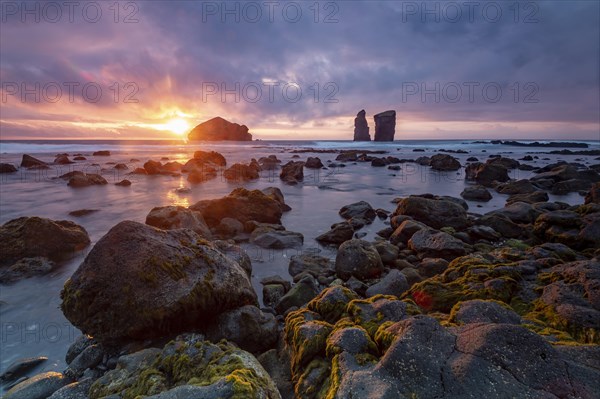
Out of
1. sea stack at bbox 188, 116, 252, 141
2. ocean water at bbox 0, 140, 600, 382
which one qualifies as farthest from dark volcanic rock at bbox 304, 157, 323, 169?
sea stack at bbox 188, 116, 252, 141

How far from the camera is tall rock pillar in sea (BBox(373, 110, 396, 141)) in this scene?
389 ft

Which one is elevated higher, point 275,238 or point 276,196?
point 276,196

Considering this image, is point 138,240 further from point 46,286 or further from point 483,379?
point 483,379

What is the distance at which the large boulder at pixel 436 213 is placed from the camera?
1022 centimetres

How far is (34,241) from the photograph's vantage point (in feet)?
25.0

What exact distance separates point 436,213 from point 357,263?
16.4 feet

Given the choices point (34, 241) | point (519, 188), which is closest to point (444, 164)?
point (519, 188)

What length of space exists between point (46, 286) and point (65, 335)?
211 centimetres

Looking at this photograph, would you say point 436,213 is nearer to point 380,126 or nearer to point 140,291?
point 140,291

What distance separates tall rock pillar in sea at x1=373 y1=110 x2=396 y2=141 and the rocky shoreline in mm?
117081

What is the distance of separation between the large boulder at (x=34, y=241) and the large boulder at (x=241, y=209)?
3686mm

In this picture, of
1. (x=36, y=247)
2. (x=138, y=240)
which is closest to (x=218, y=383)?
(x=138, y=240)

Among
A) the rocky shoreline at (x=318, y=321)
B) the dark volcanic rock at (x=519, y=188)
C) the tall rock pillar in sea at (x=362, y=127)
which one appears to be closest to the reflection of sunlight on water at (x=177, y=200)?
the rocky shoreline at (x=318, y=321)

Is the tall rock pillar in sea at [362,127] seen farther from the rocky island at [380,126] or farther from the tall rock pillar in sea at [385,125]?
the tall rock pillar in sea at [385,125]
